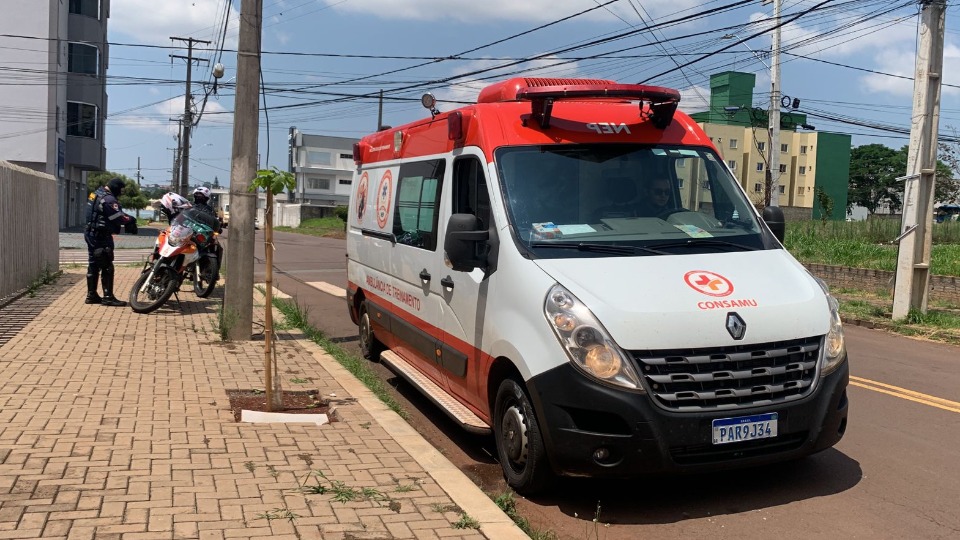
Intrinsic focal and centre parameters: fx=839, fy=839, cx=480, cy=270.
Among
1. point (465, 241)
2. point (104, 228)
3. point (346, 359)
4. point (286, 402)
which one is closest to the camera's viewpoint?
point (465, 241)

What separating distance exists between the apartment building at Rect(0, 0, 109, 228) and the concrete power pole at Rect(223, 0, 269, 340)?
3207 cm

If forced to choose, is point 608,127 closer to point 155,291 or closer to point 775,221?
point 775,221

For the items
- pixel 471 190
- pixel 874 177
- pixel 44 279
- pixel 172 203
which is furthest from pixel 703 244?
pixel 874 177

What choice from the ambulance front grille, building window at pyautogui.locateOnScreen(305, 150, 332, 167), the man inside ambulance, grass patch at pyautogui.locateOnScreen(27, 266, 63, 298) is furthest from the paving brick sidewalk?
building window at pyautogui.locateOnScreen(305, 150, 332, 167)

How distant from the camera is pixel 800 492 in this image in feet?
16.4

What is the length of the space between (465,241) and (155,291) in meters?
7.60

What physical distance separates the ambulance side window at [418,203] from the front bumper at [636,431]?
229 centimetres

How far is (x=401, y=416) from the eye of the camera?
653 centimetres

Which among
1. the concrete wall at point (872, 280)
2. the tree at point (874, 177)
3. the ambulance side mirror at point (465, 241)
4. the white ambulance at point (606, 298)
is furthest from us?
the tree at point (874, 177)

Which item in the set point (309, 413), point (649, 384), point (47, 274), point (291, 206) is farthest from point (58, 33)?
point (649, 384)

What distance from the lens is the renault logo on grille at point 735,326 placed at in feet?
14.6

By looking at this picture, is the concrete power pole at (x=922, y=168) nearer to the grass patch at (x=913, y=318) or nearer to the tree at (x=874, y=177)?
the grass patch at (x=913, y=318)

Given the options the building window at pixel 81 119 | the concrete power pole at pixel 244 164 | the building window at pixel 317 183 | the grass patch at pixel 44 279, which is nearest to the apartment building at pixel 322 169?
the building window at pixel 317 183

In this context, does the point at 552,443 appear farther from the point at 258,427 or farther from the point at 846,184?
the point at 846,184
